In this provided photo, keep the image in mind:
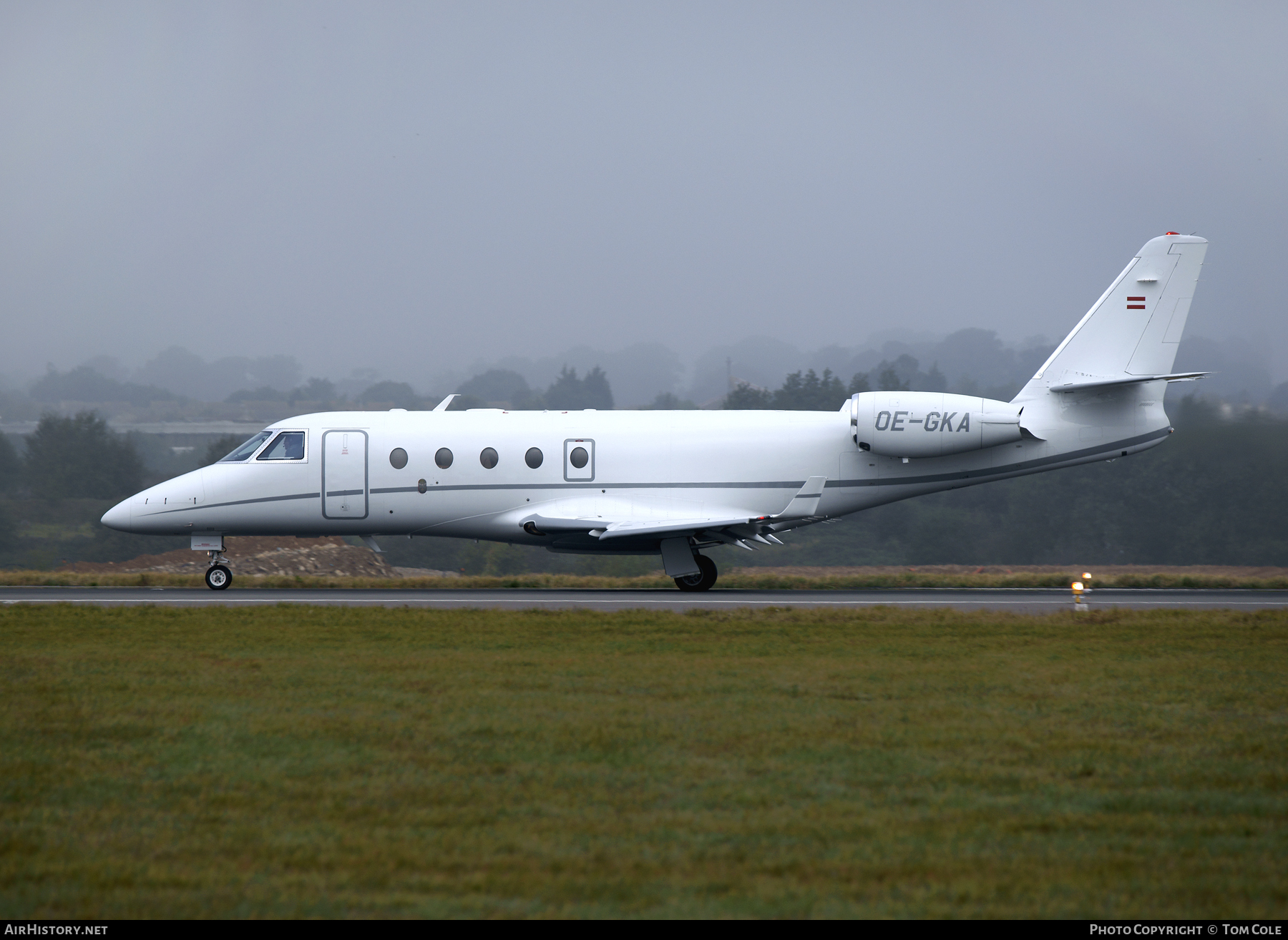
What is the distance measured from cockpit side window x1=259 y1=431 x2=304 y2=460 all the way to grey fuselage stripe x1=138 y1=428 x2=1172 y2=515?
853 mm

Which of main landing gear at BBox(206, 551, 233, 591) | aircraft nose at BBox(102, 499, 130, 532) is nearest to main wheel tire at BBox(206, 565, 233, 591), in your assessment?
main landing gear at BBox(206, 551, 233, 591)

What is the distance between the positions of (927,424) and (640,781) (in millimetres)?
15535

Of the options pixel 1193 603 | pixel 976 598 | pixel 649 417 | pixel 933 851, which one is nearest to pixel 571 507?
pixel 649 417

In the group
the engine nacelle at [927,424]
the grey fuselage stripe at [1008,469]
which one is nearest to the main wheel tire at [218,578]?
the grey fuselage stripe at [1008,469]

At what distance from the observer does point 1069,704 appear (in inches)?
401

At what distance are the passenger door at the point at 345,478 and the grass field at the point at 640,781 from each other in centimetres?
899

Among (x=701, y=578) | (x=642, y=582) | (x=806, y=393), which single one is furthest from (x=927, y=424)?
(x=806, y=393)

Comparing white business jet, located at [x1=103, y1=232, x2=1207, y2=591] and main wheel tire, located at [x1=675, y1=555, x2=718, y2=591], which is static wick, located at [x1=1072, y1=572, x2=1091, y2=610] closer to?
white business jet, located at [x1=103, y1=232, x2=1207, y2=591]

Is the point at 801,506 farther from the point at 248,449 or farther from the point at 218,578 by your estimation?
the point at 218,578

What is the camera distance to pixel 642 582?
25.4 meters

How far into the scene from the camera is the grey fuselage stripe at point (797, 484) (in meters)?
22.1

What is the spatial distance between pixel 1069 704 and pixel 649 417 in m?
13.6
